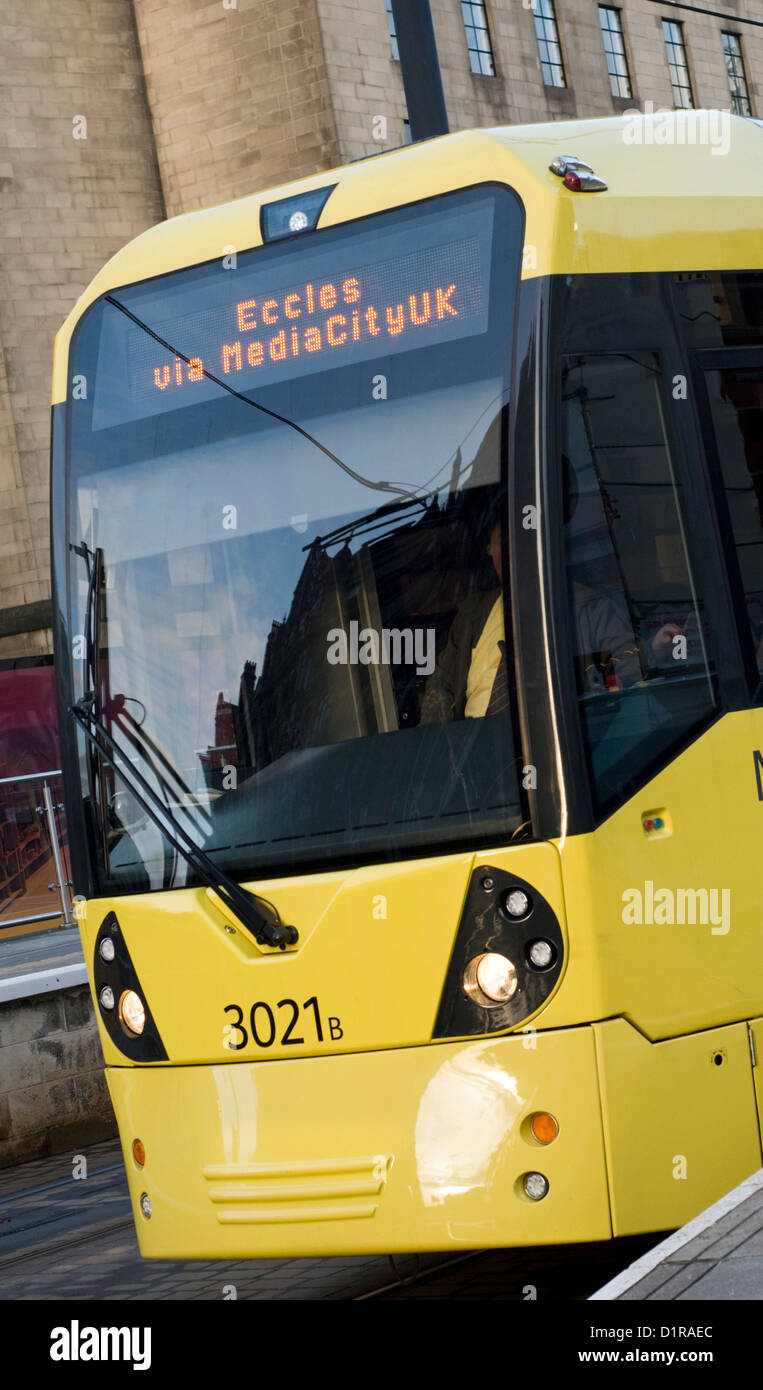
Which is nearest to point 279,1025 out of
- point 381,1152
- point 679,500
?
point 381,1152

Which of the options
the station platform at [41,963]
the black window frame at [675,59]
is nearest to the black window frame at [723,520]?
the station platform at [41,963]

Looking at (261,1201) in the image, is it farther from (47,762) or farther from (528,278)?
(47,762)

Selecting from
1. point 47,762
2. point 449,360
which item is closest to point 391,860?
point 449,360

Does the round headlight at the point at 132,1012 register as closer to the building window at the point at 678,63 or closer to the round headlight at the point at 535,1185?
the round headlight at the point at 535,1185

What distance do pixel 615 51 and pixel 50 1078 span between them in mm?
32476

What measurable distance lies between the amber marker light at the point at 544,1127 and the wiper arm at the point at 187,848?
0.89m

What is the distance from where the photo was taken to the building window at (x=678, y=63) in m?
39.4

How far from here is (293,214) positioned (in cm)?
590

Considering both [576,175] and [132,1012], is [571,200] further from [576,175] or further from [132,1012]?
[132,1012]

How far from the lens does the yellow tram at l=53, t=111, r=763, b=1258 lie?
5.10 metres

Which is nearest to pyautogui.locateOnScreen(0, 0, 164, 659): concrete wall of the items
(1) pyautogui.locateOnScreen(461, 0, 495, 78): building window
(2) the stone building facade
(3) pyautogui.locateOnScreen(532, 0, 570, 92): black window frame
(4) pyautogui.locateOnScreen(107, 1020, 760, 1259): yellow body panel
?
(2) the stone building facade

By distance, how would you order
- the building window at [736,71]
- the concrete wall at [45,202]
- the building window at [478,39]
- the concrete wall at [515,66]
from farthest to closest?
1. the building window at [736,71]
2. the building window at [478,39]
3. the concrete wall at [515,66]
4. the concrete wall at [45,202]

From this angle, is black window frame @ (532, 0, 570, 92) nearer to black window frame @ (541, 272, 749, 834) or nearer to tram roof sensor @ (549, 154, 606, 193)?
tram roof sensor @ (549, 154, 606, 193)
